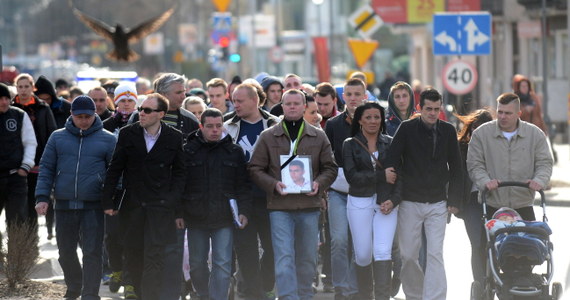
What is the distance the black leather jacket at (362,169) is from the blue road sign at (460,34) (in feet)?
37.7

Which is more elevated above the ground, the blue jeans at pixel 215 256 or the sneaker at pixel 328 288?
the blue jeans at pixel 215 256

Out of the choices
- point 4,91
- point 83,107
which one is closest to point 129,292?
point 83,107

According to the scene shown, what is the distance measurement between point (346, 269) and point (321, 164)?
105 centimetres

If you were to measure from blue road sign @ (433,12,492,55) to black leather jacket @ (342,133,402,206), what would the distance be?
452 inches

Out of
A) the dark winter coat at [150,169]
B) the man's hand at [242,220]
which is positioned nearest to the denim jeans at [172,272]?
the dark winter coat at [150,169]

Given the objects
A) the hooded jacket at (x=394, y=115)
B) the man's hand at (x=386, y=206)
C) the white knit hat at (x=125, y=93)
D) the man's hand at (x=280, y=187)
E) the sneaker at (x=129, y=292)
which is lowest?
the sneaker at (x=129, y=292)

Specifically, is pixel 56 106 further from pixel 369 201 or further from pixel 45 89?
pixel 369 201

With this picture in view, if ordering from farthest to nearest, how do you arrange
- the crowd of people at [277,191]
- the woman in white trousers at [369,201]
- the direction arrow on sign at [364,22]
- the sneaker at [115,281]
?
1. the direction arrow on sign at [364,22]
2. the sneaker at [115,281]
3. the woman in white trousers at [369,201]
4. the crowd of people at [277,191]

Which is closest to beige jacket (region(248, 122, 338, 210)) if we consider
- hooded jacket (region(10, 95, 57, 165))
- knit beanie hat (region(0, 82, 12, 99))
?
knit beanie hat (region(0, 82, 12, 99))

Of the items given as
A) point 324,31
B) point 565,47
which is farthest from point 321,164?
point 324,31

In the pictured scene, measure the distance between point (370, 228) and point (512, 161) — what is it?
1.24 m

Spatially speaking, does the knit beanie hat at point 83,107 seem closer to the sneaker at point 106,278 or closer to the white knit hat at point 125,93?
the white knit hat at point 125,93

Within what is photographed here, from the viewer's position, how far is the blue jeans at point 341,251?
12.6 m

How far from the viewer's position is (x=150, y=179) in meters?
11.7
